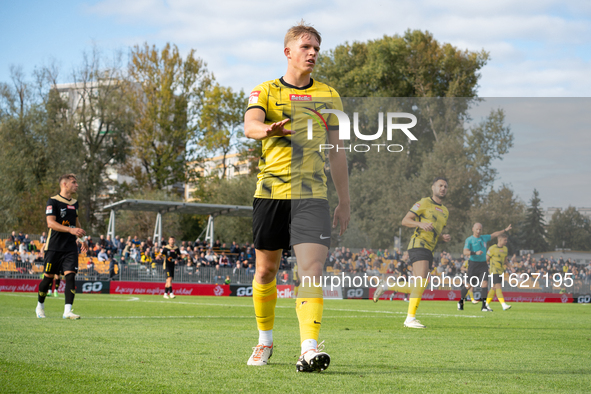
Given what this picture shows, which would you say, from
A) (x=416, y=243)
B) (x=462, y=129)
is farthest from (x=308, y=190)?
(x=462, y=129)

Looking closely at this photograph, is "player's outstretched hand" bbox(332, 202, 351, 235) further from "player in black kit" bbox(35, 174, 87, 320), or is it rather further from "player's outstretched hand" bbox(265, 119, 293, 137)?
"player in black kit" bbox(35, 174, 87, 320)

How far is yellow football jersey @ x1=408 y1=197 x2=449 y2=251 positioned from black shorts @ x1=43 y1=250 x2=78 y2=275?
5.44m

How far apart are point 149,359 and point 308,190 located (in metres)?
1.75

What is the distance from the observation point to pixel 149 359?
14.8 feet

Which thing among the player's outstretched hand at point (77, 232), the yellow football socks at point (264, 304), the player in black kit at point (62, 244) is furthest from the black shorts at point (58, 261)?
the yellow football socks at point (264, 304)

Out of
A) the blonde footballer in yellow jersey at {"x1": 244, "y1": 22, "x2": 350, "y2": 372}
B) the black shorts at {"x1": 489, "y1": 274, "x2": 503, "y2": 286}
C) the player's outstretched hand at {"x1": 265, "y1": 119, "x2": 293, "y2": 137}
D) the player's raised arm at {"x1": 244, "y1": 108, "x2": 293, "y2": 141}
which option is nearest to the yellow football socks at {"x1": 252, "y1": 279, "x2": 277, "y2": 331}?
the blonde footballer in yellow jersey at {"x1": 244, "y1": 22, "x2": 350, "y2": 372}

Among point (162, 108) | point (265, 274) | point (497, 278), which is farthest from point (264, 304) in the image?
point (162, 108)

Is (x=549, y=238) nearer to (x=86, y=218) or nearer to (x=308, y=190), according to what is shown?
(x=308, y=190)

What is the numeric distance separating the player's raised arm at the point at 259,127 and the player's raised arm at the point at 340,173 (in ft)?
1.92

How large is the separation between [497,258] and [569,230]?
4249 millimetres

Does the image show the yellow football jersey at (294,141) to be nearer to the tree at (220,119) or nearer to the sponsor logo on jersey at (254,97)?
the sponsor logo on jersey at (254,97)

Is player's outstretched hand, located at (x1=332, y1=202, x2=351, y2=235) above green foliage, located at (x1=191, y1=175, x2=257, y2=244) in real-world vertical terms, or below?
below

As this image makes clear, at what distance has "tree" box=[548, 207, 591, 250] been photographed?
11172 mm

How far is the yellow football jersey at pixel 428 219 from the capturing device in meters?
9.45
